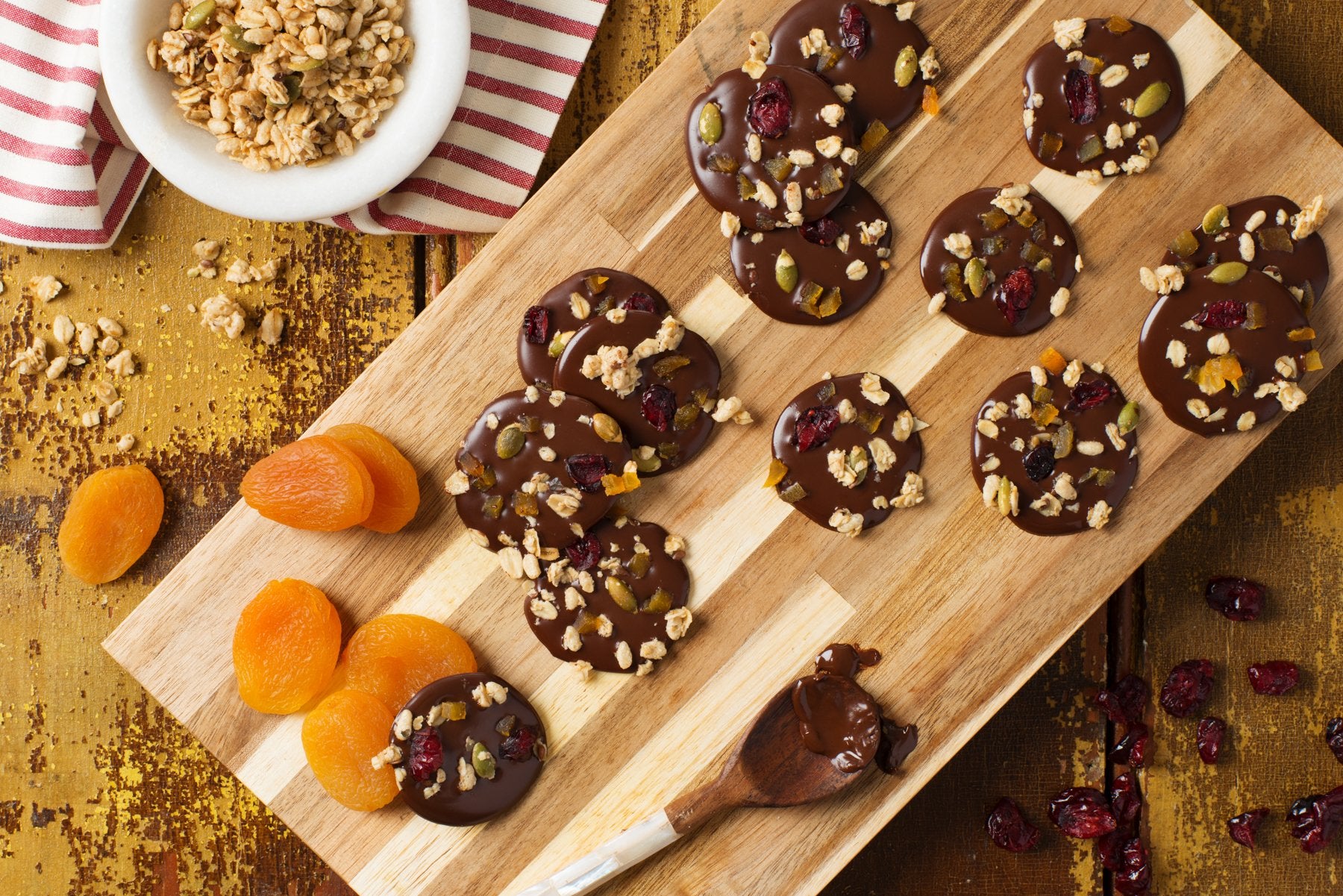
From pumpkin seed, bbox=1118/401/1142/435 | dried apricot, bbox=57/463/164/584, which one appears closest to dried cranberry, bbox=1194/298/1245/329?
pumpkin seed, bbox=1118/401/1142/435

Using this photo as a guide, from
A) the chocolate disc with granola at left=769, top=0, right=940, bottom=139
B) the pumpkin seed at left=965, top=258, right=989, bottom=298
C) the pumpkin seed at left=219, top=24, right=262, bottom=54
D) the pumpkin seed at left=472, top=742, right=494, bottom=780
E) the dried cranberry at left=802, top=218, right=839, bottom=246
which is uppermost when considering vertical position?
the chocolate disc with granola at left=769, top=0, right=940, bottom=139

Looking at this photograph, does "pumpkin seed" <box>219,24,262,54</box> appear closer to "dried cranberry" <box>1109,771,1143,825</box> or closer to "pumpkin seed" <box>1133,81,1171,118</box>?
"pumpkin seed" <box>1133,81,1171,118</box>

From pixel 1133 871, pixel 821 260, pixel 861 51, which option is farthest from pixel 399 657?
pixel 1133 871

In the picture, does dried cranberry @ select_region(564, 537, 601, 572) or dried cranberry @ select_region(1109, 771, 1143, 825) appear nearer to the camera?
dried cranberry @ select_region(564, 537, 601, 572)

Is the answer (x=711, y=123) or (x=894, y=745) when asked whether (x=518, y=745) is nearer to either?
(x=894, y=745)

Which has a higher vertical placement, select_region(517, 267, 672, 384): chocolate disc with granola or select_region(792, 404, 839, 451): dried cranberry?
select_region(792, 404, 839, 451): dried cranberry

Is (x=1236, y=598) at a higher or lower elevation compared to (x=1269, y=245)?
lower

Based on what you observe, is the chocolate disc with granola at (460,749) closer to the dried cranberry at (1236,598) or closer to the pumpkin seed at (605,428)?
the pumpkin seed at (605,428)
